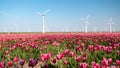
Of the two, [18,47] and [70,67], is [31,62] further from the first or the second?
[18,47]

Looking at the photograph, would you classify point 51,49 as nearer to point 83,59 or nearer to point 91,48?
point 91,48

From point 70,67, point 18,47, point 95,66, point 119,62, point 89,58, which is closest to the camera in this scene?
point 95,66

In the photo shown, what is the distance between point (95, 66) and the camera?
3.82 m

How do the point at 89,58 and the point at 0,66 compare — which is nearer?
the point at 0,66

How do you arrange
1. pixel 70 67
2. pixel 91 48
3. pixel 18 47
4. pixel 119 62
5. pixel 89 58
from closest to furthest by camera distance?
pixel 119 62 < pixel 70 67 < pixel 89 58 < pixel 91 48 < pixel 18 47

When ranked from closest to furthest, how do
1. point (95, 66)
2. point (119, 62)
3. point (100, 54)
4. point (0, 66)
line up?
point (95, 66) < point (0, 66) < point (119, 62) < point (100, 54)

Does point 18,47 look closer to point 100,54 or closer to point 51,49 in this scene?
point 51,49

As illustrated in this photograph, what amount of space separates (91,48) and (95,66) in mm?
3367

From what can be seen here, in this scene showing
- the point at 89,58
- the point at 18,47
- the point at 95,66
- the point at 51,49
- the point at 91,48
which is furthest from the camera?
the point at 18,47

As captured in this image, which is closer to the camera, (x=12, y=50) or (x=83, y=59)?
(x=83, y=59)

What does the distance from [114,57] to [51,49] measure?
8.31 feet

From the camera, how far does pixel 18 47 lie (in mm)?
8938

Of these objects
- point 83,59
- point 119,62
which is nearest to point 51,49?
point 83,59

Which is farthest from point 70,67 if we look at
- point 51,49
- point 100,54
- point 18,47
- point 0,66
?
point 18,47
